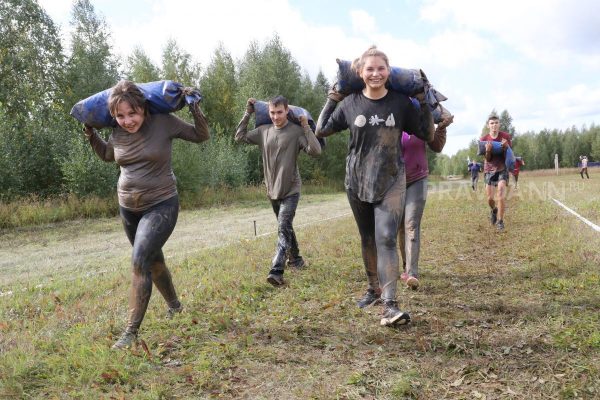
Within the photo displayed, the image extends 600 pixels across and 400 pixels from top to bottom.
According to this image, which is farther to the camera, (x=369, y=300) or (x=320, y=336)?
(x=369, y=300)

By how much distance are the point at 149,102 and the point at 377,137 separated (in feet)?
6.39

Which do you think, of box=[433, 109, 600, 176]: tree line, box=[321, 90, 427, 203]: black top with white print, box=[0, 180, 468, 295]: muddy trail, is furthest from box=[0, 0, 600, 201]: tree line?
box=[433, 109, 600, 176]: tree line

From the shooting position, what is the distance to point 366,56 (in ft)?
12.9

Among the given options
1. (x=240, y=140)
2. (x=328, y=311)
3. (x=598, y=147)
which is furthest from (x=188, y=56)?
(x=598, y=147)

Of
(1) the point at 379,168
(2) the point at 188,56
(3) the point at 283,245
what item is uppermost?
(2) the point at 188,56

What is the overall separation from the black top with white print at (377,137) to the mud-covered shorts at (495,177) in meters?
5.93

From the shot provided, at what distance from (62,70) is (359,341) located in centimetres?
3037

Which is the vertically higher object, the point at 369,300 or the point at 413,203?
the point at 413,203

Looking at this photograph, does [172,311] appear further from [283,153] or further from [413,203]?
[413,203]

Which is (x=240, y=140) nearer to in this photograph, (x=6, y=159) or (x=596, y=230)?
(x=596, y=230)

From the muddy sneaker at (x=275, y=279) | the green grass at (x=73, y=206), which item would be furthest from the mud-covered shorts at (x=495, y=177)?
the green grass at (x=73, y=206)

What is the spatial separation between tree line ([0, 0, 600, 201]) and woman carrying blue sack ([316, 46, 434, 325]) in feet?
56.6

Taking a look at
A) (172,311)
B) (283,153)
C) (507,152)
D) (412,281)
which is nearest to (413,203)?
(412,281)

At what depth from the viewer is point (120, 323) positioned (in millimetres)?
4371
